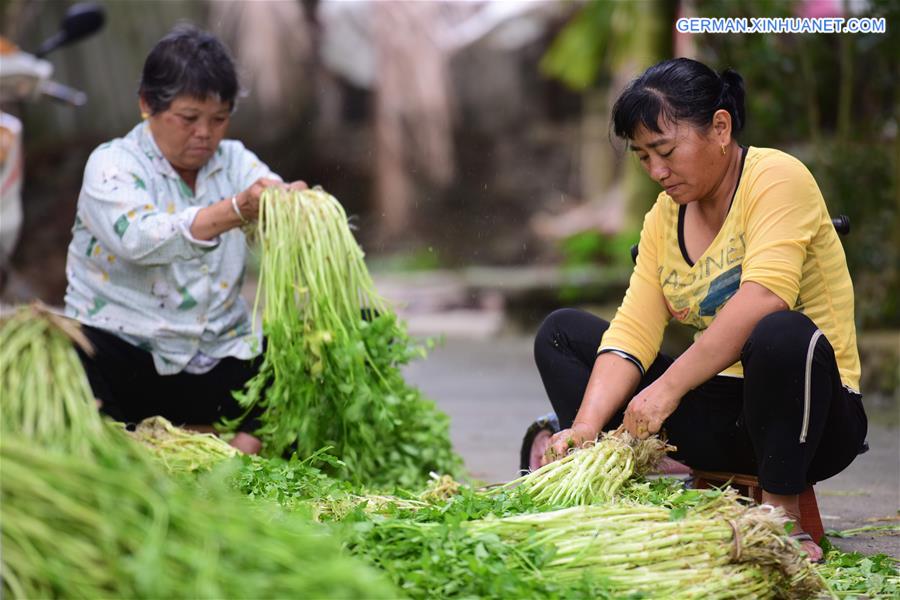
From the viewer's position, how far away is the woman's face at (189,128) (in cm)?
367

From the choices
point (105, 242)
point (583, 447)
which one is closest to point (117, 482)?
point (583, 447)

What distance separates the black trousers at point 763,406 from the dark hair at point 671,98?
0.56m

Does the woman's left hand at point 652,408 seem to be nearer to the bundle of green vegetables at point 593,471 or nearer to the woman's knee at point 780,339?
the bundle of green vegetables at point 593,471

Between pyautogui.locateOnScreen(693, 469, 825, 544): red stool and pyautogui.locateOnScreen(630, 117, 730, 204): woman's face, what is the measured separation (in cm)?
73

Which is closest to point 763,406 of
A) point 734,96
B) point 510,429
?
point 734,96

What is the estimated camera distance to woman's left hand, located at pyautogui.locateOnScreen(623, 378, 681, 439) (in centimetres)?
290

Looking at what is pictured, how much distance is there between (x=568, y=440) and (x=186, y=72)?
1654mm

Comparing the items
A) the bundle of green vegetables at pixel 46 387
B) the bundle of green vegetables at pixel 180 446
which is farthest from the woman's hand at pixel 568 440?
the bundle of green vegetables at pixel 46 387

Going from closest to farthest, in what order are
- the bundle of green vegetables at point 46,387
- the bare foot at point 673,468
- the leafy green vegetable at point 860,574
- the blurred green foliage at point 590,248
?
1. the bundle of green vegetables at point 46,387
2. the leafy green vegetable at point 860,574
3. the bare foot at point 673,468
4. the blurred green foliage at point 590,248

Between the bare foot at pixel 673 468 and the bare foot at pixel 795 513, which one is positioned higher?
the bare foot at pixel 673 468

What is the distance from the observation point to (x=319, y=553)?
1.83 m

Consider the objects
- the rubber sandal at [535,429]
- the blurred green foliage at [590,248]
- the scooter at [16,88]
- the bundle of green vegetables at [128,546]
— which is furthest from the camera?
the blurred green foliage at [590,248]

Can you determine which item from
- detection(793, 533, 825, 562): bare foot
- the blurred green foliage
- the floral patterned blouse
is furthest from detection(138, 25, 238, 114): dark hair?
the blurred green foliage

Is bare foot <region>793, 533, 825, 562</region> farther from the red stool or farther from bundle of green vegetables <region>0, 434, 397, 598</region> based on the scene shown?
bundle of green vegetables <region>0, 434, 397, 598</region>
